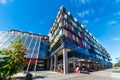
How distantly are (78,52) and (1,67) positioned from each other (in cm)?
2656

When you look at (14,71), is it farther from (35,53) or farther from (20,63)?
(35,53)

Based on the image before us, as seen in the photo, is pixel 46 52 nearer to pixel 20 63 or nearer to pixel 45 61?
pixel 45 61

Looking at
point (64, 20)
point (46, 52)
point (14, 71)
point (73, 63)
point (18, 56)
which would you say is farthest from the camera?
A: point (46, 52)

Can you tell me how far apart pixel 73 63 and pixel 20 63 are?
65.3 feet

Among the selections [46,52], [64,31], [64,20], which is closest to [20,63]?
[64,31]

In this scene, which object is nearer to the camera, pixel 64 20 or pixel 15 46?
pixel 15 46

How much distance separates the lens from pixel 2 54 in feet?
48.3

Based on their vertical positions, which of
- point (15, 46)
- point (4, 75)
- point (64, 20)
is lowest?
point (4, 75)

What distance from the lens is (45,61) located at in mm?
48344

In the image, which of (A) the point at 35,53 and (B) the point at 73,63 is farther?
(A) the point at 35,53

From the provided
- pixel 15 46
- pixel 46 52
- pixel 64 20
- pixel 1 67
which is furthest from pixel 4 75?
pixel 46 52

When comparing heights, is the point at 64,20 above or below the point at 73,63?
above

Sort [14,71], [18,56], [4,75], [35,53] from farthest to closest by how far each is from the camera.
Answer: [35,53] → [18,56] → [14,71] → [4,75]

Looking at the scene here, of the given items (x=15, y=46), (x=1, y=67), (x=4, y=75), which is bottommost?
(x=4, y=75)
